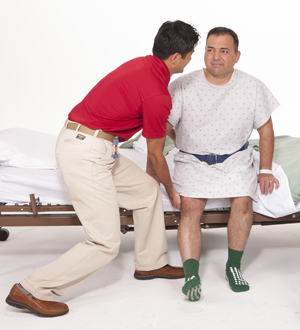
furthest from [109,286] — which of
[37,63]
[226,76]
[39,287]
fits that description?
[37,63]

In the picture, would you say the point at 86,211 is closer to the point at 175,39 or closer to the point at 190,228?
the point at 190,228

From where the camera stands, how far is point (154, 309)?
243cm

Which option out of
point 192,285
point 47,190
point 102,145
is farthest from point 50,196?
point 192,285

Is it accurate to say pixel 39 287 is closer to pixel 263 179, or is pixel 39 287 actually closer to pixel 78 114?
pixel 78 114

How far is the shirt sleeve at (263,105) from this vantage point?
281 cm

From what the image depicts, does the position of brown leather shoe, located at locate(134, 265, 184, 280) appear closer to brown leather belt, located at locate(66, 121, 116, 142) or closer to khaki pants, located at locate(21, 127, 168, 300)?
khaki pants, located at locate(21, 127, 168, 300)

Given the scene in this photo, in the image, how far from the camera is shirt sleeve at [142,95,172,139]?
228 centimetres

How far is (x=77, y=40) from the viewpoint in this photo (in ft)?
17.2

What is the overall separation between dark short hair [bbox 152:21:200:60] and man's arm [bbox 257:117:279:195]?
74 centimetres

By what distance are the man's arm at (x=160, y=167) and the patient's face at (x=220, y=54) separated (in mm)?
604

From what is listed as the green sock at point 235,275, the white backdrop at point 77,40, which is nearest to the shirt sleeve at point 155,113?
the green sock at point 235,275

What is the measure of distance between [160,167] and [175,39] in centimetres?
62

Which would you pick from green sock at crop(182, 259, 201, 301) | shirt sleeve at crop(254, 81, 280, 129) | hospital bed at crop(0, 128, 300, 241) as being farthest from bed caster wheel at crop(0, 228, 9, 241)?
shirt sleeve at crop(254, 81, 280, 129)

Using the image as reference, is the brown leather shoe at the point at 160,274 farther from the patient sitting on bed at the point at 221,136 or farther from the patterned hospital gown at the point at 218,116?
the patterned hospital gown at the point at 218,116
